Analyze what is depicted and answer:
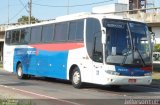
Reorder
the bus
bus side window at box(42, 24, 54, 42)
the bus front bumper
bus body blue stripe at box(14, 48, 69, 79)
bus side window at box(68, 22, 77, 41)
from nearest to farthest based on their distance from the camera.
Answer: the bus front bumper < the bus < bus side window at box(68, 22, 77, 41) < bus body blue stripe at box(14, 48, 69, 79) < bus side window at box(42, 24, 54, 42)

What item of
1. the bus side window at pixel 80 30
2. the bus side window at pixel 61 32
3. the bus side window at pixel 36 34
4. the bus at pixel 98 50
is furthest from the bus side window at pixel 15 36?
the bus side window at pixel 80 30

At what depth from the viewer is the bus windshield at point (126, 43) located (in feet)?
61.2

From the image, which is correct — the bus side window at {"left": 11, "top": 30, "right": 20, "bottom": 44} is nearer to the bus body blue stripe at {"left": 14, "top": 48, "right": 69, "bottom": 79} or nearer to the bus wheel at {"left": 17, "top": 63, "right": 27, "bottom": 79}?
the bus body blue stripe at {"left": 14, "top": 48, "right": 69, "bottom": 79}

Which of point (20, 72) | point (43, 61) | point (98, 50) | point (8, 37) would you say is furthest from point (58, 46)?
point (8, 37)

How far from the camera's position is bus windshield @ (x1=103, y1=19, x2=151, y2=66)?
1864 centimetres

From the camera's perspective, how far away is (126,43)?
18875 mm

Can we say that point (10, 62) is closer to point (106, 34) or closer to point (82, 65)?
point (82, 65)

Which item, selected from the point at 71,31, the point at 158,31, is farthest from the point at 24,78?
the point at 158,31

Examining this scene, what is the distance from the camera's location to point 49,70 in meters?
23.8

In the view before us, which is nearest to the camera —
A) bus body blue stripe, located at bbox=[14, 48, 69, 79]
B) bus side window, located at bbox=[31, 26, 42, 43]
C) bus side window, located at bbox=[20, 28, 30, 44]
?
bus body blue stripe, located at bbox=[14, 48, 69, 79]

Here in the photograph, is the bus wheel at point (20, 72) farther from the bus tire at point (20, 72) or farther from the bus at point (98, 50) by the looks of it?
the bus at point (98, 50)

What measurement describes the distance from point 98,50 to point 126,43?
4.01 feet

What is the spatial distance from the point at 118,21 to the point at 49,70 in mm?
5944

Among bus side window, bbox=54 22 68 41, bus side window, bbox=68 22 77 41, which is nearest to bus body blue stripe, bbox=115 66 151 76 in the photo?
bus side window, bbox=68 22 77 41
